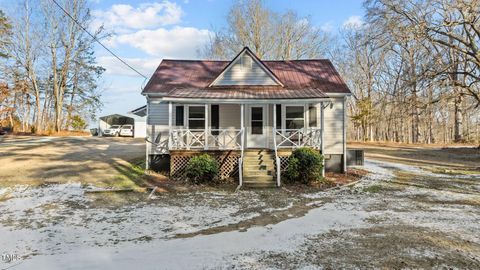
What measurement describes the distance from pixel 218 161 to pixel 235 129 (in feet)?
6.87

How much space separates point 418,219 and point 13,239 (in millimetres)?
8861

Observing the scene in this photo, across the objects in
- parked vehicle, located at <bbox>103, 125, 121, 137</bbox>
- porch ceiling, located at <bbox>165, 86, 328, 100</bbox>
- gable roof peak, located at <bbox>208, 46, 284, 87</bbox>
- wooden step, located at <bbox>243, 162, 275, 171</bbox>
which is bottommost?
wooden step, located at <bbox>243, 162, 275, 171</bbox>

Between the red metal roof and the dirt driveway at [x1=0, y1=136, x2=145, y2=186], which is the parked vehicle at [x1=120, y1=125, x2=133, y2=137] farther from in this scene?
the red metal roof

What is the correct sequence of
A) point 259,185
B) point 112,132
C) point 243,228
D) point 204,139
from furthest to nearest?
1. point 112,132
2. point 204,139
3. point 259,185
4. point 243,228

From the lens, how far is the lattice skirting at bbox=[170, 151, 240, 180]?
12875mm

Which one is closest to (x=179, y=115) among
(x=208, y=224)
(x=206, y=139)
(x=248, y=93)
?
(x=206, y=139)

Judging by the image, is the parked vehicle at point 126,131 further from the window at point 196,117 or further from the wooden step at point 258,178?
the wooden step at point 258,178

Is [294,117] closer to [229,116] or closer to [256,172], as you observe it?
[229,116]

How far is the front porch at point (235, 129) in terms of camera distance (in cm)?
1305

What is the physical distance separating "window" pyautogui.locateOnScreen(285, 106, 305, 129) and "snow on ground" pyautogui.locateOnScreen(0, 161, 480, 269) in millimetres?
4295

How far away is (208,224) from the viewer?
23.9ft

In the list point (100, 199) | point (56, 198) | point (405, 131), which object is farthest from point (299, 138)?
point (405, 131)

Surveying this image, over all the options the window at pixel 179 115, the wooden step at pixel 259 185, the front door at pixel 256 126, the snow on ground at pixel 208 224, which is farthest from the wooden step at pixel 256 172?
the window at pixel 179 115

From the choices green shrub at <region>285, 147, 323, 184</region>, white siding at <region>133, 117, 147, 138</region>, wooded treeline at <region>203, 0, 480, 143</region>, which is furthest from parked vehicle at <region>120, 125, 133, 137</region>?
green shrub at <region>285, 147, 323, 184</region>
